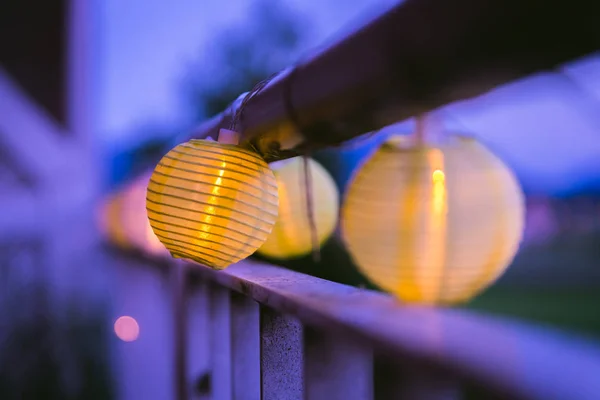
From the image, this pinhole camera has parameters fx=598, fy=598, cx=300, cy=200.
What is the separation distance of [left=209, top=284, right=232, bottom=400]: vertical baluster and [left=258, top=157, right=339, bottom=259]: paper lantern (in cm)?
20

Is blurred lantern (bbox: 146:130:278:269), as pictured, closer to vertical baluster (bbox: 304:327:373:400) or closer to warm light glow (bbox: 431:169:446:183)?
vertical baluster (bbox: 304:327:373:400)

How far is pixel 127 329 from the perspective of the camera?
3.61m

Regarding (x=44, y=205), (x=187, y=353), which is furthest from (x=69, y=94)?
(x=187, y=353)

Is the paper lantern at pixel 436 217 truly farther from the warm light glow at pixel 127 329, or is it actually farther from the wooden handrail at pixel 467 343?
the warm light glow at pixel 127 329

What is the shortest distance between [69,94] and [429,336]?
18.5ft

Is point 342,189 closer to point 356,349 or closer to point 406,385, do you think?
point 356,349

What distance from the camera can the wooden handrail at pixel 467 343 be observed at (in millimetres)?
467

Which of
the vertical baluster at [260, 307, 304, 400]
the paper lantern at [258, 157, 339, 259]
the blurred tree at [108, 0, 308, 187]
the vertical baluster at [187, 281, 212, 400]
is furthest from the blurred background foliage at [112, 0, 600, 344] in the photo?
the vertical baluster at [187, 281, 212, 400]

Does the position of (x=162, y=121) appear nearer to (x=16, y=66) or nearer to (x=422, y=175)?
(x=16, y=66)

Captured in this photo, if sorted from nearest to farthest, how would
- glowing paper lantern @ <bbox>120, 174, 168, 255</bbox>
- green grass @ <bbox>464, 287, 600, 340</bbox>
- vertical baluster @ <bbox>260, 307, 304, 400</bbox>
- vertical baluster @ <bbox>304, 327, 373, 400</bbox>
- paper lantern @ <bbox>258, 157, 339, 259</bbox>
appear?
vertical baluster @ <bbox>304, 327, 373, 400</bbox>, vertical baluster @ <bbox>260, 307, 304, 400</bbox>, paper lantern @ <bbox>258, 157, 339, 259</bbox>, glowing paper lantern @ <bbox>120, 174, 168, 255</bbox>, green grass @ <bbox>464, 287, 600, 340</bbox>

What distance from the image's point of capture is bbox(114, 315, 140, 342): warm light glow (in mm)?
3386

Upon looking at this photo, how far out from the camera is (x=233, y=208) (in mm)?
1074

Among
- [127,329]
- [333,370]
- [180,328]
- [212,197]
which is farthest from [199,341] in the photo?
[127,329]

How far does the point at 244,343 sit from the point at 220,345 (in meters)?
0.14
